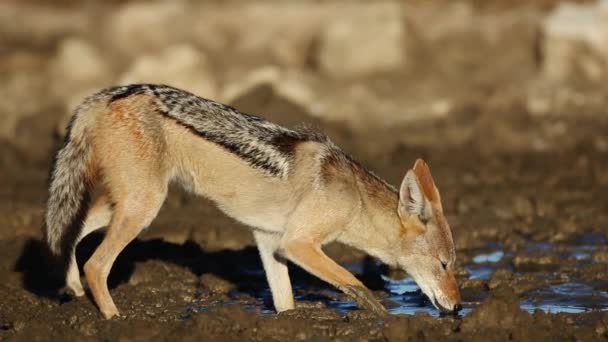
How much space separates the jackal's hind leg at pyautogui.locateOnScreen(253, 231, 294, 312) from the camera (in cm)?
1025

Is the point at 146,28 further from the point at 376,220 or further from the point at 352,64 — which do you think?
the point at 376,220

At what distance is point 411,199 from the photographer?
392 inches

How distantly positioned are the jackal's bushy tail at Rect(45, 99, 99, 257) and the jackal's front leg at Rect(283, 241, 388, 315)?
1.81 metres

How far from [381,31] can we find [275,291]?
42.0ft

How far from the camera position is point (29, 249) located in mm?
12070

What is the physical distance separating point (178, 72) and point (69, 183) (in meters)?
10.8

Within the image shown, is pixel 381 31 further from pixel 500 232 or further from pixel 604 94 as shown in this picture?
pixel 500 232

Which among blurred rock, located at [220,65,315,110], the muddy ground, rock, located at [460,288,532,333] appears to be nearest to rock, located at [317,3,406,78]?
blurred rock, located at [220,65,315,110]

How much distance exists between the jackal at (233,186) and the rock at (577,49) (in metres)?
11.6

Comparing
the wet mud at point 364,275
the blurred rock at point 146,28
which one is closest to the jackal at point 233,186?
the wet mud at point 364,275

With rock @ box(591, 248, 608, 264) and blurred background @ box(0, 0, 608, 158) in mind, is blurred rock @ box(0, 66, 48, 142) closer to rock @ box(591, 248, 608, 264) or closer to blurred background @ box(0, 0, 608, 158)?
blurred background @ box(0, 0, 608, 158)

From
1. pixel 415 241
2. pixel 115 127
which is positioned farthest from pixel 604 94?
pixel 115 127

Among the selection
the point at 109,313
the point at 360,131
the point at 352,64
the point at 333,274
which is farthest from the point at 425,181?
the point at 352,64

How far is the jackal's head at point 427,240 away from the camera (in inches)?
389
